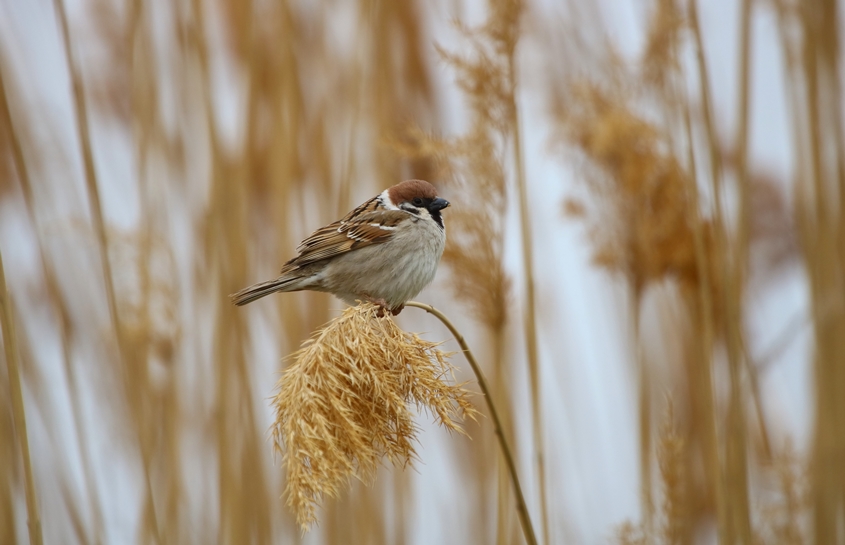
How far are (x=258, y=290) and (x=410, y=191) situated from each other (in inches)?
27.2

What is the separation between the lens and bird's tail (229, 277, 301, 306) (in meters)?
2.15

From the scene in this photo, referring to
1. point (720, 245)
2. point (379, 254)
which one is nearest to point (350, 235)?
point (379, 254)

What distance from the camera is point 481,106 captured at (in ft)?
6.52

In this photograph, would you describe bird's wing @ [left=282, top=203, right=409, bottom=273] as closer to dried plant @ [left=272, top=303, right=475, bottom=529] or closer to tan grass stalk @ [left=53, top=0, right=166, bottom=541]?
tan grass stalk @ [left=53, top=0, right=166, bottom=541]

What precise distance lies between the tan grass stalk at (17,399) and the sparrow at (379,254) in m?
1.02

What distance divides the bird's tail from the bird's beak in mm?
537

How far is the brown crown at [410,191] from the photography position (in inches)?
99.7

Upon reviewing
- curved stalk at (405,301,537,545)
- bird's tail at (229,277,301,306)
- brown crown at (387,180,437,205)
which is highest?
brown crown at (387,180,437,205)

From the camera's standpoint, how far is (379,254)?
99.5 inches

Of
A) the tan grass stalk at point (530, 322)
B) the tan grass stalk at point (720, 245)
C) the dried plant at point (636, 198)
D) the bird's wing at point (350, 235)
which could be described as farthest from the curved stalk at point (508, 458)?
the dried plant at point (636, 198)

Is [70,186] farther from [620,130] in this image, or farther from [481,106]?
[620,130]

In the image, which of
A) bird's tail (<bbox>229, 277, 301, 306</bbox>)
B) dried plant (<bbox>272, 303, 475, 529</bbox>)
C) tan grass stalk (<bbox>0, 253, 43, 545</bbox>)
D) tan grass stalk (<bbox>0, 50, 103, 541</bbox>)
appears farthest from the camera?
bird's tail (<bbox>229, 277, 301, 306</bbox>)

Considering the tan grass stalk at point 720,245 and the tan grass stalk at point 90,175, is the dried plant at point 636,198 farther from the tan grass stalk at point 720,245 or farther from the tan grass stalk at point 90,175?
the tan grass stalk at point 90,175

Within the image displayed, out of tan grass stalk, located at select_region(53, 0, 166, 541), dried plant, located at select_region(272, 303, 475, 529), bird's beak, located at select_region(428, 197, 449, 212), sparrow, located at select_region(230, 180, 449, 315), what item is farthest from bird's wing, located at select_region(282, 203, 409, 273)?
dried plant, located at select_region(272, 303, 475, 529)
